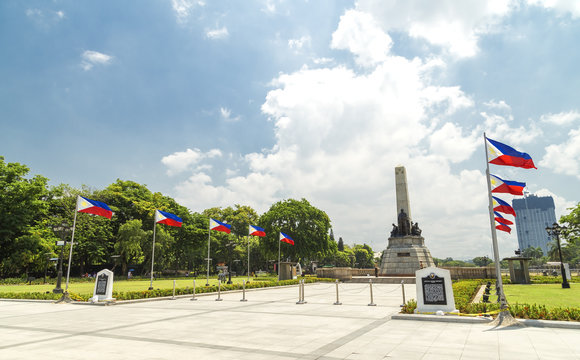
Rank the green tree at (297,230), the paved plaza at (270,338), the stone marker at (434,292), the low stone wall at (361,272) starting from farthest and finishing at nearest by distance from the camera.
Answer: the green tree at (297,230) → the low stone wall at (361,272) → the stone marker at (434,292) → the paved plaza at (270,338)

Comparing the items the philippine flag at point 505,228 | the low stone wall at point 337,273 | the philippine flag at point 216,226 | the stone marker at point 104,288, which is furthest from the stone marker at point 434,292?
the low stone wall at point 337,273

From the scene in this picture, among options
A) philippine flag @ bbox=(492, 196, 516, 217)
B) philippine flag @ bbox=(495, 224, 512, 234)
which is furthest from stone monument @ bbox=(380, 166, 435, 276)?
philippine flag @ bbox=(492, 196, 516, 217)

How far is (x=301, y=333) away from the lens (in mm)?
9211

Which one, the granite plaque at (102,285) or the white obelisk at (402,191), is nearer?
the granite plaque at (102,285)

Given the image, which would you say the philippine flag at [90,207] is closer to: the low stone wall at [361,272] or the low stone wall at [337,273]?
the low stone wall at [337,273]

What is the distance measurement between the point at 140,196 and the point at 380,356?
54.0m

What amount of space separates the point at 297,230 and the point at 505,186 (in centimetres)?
3939

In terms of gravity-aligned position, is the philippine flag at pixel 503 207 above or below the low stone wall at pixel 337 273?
above

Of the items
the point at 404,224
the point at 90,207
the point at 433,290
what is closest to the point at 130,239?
the point at 90,207

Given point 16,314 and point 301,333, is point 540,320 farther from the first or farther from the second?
point 16,314

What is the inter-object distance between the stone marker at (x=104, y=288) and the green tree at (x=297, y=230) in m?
32.8

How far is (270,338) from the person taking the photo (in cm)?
855

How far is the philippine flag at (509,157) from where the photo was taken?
469 inches

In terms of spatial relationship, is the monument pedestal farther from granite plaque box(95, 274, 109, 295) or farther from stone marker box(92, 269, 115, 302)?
granite plaque box(95, 274, 109, 295)
